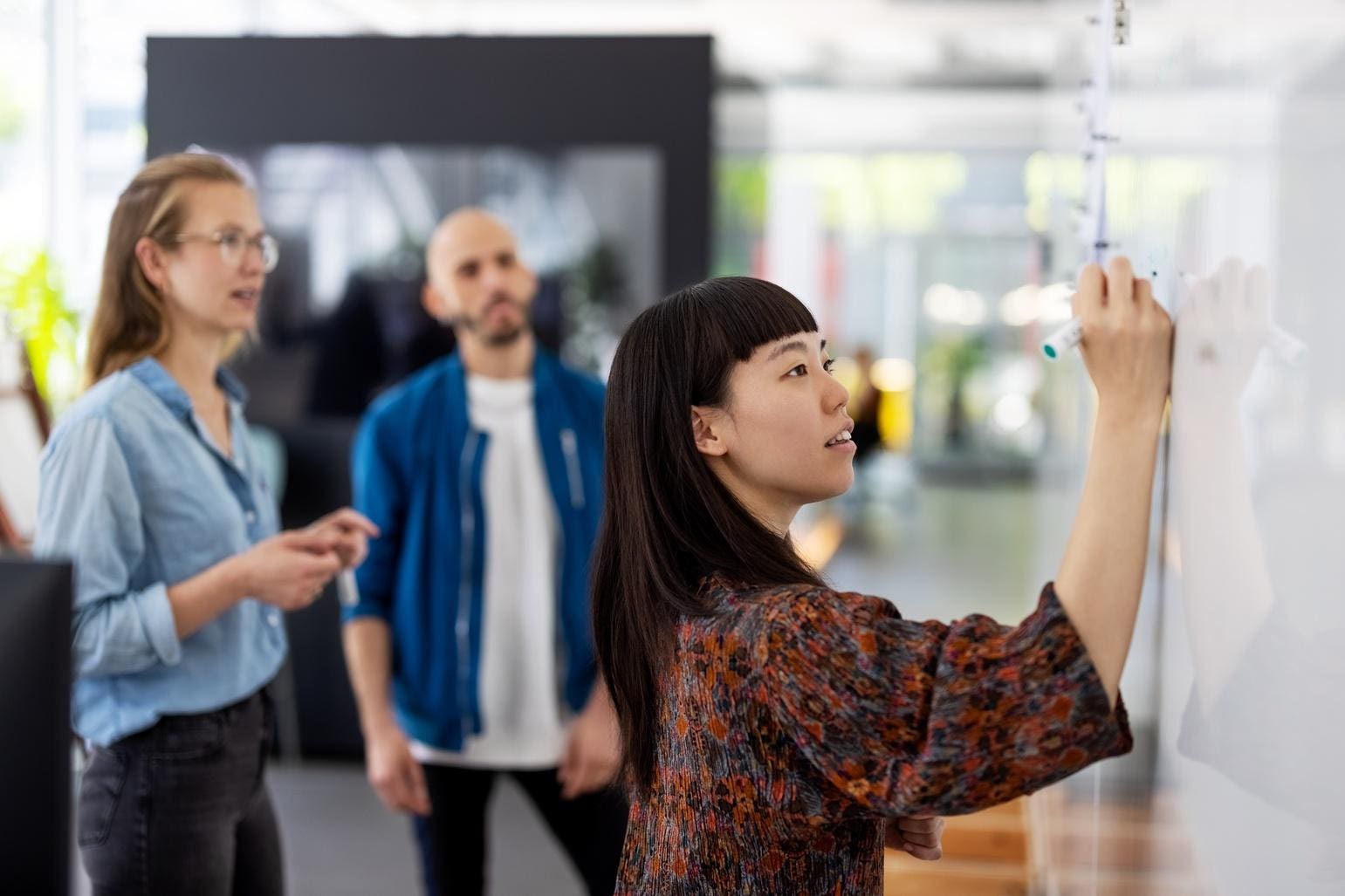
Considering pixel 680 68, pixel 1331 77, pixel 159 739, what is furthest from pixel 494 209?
pixel 1331 77

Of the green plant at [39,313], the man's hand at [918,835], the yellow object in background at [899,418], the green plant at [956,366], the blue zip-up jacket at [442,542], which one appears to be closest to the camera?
the man's hand at [918,835]

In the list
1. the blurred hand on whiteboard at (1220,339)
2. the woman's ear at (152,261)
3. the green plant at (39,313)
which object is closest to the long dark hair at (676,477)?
the blurred hand on whiteboard at (1220,339)

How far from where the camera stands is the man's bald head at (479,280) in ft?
9.77

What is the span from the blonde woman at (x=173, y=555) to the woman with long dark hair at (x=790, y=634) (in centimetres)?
84

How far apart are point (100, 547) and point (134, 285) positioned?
45 cm

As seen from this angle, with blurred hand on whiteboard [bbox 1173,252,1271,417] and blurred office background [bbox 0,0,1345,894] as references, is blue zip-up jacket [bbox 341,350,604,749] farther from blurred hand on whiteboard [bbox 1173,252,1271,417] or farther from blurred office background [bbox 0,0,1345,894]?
blurred hand on whiteboard [bbox 1173,252,1271,417]

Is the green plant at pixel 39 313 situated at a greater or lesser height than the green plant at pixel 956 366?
greater

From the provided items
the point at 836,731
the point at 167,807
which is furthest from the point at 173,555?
the point at 836,731

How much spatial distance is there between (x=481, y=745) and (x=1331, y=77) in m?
2.15

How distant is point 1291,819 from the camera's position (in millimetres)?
1124

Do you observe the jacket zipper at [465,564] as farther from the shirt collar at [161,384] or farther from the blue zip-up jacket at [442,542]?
the shirt collar at [161,384]

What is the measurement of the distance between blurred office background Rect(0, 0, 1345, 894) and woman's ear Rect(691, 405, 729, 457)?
17.8 inches

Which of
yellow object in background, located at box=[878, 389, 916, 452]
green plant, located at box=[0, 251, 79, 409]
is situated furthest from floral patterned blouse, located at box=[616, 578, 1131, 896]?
yellow object in background, located at box=[878, 389, 916, 452]

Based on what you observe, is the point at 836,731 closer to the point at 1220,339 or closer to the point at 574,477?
the point at 1220,339
